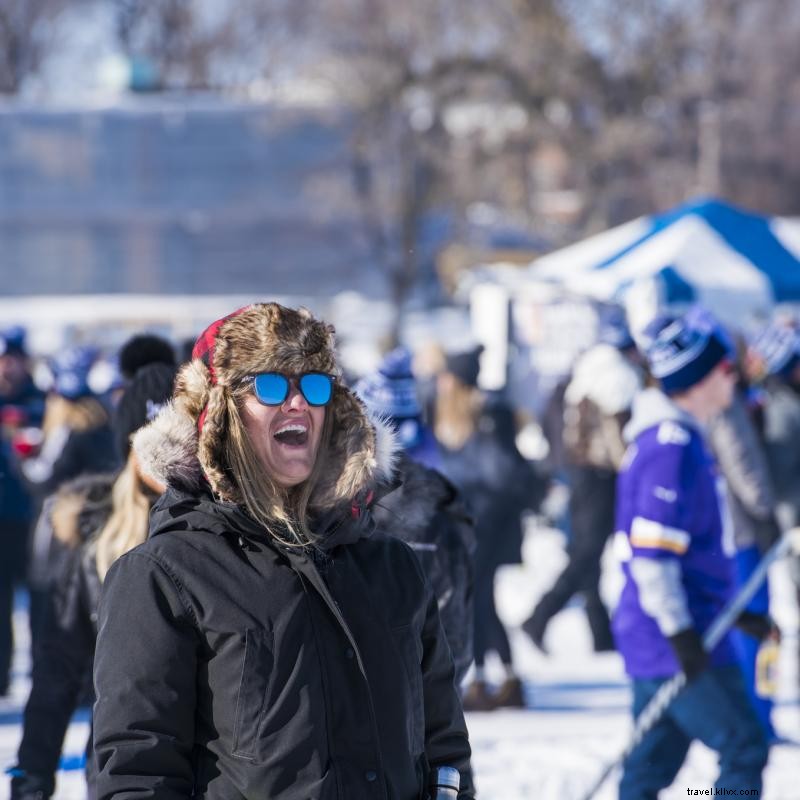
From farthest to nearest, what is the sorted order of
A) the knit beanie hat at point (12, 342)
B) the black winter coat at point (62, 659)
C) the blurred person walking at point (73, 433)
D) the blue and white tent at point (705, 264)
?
1. the blue and white tent at point (705, 264)
2. the knit beanie hat at point (12, 342)
3. the blurred person walking at point (73, 433)
4. the black winter coat at point (62, 659)

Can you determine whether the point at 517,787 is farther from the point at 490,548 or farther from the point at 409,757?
the point at 409,757

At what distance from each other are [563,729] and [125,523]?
3753mm

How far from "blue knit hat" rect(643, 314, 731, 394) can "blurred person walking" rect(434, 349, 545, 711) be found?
334 cm

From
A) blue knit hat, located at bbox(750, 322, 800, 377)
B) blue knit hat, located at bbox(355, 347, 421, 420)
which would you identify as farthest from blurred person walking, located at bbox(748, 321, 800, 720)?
blue knit hat, located at bbox(355, 347, 421, 420)

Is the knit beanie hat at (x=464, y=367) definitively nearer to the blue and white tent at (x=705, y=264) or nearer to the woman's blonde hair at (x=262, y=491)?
the blue and white tent at (x=705, y=264)

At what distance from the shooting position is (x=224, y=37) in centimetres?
5353

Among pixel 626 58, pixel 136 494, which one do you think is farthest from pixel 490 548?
pixel 626 58

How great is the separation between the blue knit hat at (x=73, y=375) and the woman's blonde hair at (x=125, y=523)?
418 centimetres

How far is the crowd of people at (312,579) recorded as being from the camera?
2.38m

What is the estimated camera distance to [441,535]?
4.17 metres

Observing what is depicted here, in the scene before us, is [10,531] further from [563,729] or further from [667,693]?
[667,693]

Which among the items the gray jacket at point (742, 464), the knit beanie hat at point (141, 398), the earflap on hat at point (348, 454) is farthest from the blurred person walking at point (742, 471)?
the earflap on hat at point (348, 454)

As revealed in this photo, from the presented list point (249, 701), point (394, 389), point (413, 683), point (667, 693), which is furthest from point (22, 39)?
point (249, 701)

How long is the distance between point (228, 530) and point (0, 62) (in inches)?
2182
